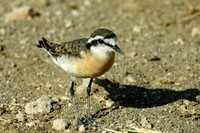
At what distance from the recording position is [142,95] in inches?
306

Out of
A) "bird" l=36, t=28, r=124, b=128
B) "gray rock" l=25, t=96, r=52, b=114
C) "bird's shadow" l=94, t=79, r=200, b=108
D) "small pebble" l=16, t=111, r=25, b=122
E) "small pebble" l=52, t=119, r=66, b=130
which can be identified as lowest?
"small pebble" l=52, t=119, r=66, b=130

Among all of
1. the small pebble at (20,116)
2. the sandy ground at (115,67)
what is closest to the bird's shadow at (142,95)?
the sandy ground at (115,67)

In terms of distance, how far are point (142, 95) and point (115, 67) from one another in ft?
3.57

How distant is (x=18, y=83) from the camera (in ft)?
26.7

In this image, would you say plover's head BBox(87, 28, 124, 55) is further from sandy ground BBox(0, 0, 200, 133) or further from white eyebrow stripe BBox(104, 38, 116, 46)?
sandy ground BBox(0, 0, 200, 133)

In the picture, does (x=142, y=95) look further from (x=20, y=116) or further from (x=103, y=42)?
(x=20, y=116)

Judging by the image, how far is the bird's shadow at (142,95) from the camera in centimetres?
753

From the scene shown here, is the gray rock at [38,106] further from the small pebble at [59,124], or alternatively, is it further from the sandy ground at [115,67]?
the small pebble at [59,124]

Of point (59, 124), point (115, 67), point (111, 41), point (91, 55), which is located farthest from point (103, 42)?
point (115, 67)

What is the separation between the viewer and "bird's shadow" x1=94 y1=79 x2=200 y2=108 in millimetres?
7527

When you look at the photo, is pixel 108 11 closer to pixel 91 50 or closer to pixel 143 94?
pixel 143 94

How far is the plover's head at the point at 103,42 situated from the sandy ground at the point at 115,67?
3.24ft

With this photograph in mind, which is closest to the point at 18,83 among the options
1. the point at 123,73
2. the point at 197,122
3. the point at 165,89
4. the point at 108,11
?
the point at 123,73

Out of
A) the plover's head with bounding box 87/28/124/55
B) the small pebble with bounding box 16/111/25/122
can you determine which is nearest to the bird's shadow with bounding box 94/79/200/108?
the plover's head with bounding box 87/28/124/55
